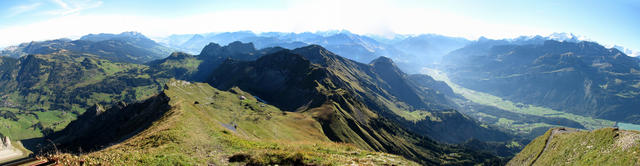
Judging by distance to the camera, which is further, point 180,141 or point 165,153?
point 180,141

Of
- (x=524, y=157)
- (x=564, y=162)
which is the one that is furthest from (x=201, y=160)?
(x=524, y=157)

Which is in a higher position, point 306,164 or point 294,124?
point 306,164

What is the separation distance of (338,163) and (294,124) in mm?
131885

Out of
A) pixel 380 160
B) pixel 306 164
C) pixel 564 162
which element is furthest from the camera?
pixel 564 162

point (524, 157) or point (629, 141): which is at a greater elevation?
point (629, 141)

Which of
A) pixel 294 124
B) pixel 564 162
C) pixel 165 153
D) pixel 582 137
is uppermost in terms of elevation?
pixel 165 153

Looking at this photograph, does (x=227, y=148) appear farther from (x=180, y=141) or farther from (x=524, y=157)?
(x=524, y=157)

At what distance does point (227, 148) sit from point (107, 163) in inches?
720

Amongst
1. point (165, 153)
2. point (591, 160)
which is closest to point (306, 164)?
point (165, 153)

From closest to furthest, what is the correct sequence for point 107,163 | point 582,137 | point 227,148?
point 107,163
point 227,148
point 582,137

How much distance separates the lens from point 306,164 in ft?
89.0

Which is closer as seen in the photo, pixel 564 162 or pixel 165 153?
pixel 165 153

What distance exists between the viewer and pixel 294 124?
519 feet

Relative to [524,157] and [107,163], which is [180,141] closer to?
[107,163]
